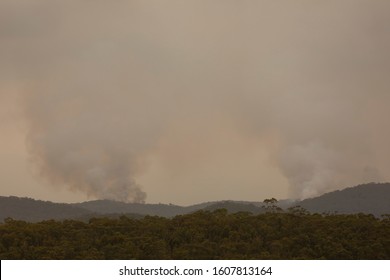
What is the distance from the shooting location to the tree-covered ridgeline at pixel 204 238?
4900 centimetres

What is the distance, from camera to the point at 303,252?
50562 millimetres

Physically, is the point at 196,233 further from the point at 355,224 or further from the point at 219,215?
the point at 355,224

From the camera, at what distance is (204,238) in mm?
52000

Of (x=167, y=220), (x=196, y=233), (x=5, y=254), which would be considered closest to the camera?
(x=5, y=254)

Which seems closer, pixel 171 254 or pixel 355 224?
pixel 171 254

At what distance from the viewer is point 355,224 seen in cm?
5409

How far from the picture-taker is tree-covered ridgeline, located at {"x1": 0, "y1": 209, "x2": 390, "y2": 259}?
49.0 meters

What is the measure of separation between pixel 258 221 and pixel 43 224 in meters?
17.6

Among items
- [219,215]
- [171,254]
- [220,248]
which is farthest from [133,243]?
[219,215]
